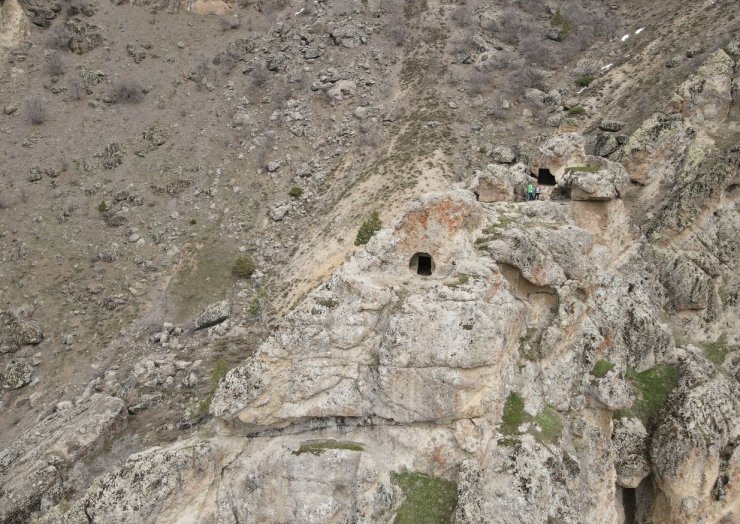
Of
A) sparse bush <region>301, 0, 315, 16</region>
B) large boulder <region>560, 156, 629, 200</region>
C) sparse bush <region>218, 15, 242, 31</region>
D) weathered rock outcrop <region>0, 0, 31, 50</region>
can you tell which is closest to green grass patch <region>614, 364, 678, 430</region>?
large boulder <region>560, 156, 629, 200</region>

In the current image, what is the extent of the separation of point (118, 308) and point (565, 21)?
61.0 m

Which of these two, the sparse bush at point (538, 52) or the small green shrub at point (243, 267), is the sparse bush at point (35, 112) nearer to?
the small green shrub at point (243, 267)

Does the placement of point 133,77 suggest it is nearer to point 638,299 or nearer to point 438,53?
point 438,53

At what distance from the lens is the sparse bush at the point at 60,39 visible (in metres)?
63.9

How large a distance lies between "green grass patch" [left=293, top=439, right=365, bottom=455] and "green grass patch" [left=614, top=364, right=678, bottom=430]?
45.5 ft

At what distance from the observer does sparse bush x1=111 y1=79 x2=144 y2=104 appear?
5956cm

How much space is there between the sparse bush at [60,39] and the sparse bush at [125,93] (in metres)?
11.2

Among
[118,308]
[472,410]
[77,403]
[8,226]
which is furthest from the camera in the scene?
[8,226]

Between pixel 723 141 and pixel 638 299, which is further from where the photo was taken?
pixel 723 141

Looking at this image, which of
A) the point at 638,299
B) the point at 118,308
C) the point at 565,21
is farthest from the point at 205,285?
the point at 565,21

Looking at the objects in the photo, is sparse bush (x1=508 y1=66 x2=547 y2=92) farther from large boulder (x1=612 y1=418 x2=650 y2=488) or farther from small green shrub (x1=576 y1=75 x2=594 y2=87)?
large boulder (x1=612 y1=418 x2=650 y2=488)

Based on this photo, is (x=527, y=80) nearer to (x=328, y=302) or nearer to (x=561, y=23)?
(x=561, y=23)

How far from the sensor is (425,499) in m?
17.7

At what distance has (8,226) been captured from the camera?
46.4 m
